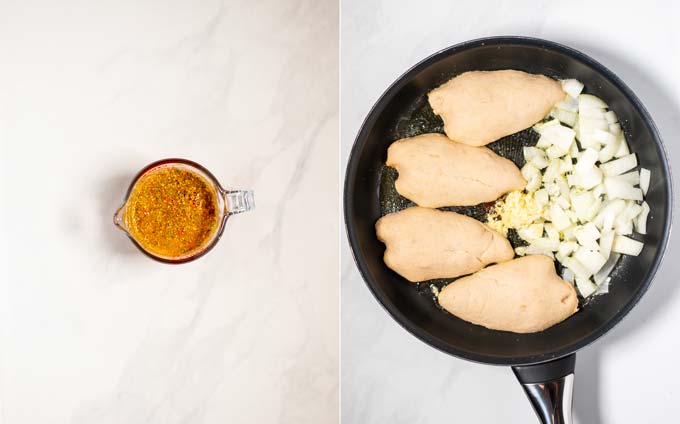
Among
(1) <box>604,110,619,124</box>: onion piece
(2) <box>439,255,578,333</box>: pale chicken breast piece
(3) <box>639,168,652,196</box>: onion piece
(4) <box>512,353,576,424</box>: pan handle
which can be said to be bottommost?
(4) <box>512,353,576,424</box>: pan handle

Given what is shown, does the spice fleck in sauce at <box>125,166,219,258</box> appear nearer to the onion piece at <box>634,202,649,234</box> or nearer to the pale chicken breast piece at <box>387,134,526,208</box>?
the pale chicken breast piece at <box>387,134,526,208</box>

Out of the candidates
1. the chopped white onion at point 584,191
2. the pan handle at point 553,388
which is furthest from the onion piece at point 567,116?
the pan handle at point 553,388

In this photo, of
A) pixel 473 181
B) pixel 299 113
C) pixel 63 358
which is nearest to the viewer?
pixel 63 358

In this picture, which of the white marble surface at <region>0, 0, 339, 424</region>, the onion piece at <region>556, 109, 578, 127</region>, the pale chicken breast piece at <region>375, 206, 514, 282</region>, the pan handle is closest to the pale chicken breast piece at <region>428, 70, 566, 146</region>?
the onion piece at <region>556, 109, 578, 127</region>

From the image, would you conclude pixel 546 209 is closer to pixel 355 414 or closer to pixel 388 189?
pixel 388 189

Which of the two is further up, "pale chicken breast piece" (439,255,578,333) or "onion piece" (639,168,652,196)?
"onion piece" (639,168,652,196)

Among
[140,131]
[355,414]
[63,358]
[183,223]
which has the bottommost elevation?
[355,414]

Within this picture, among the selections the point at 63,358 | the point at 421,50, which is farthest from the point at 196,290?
the point at 421,50

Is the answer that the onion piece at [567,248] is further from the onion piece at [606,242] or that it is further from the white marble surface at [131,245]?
the white marble surface at [131,245]
